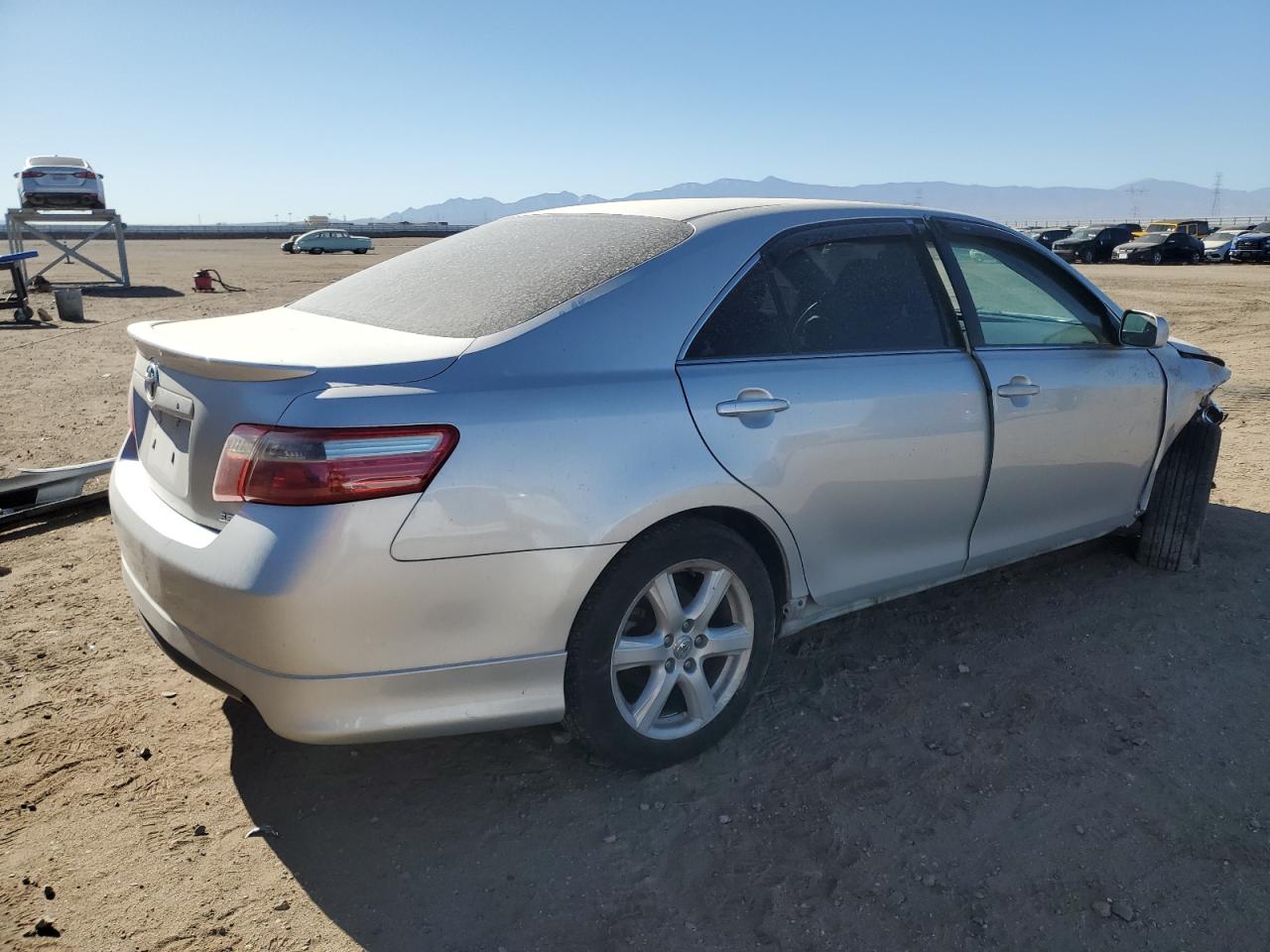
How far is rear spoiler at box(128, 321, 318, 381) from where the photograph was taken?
2.38m

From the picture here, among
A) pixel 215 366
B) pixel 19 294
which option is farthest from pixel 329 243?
pixel 215 366

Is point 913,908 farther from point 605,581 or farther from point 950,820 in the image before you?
point 605,581

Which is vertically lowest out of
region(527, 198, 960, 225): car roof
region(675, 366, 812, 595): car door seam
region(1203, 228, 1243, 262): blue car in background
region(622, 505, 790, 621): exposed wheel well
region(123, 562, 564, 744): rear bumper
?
region(1203, 228, 1243, 262): blue car in background

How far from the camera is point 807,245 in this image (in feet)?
10.5

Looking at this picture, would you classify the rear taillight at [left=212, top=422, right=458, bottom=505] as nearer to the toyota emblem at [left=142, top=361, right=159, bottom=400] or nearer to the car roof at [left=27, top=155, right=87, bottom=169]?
→ the toyota emblem at [left=142, top=361, right=159, bottom=400]

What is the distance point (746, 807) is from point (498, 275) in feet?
5.91

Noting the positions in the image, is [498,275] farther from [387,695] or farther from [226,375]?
[387,695]

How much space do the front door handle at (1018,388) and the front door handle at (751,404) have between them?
1017 mm

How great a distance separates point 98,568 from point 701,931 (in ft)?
11.6

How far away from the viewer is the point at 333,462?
89.7 inches

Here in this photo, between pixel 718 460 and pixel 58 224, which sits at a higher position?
pixel 58 224

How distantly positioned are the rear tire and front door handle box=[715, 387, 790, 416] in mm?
2473

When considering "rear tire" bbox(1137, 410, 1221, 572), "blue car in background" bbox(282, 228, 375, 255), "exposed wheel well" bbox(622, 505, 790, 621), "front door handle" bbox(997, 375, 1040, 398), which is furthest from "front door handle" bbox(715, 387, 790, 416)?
"blue car in background" bbox(282, 228, 375, 255)

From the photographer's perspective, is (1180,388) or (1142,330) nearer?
(1142,330)
